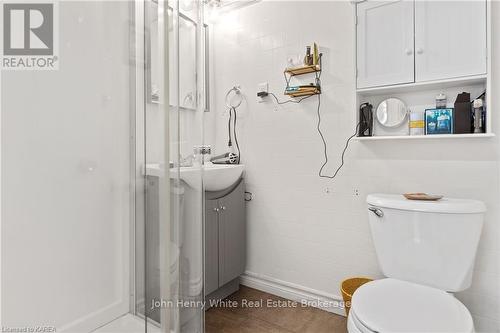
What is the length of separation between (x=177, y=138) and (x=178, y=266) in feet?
1.20

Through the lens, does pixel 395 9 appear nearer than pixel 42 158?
No

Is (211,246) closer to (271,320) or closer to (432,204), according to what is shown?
(271,320)

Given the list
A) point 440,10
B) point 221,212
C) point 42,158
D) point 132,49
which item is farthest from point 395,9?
point 42,158

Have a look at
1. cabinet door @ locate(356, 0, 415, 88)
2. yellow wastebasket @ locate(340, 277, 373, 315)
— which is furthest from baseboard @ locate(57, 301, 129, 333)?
cabinet door @ locate(356, 0, 415, 88)

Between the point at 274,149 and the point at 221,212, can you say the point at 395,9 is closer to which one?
the point at 274,149

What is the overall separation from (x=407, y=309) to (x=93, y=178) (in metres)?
1.31

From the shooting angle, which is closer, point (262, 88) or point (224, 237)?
point (224, 237)

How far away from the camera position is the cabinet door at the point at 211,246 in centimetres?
187

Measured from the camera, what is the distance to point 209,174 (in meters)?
1.82

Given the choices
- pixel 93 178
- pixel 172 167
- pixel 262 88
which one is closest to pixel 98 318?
pixel 93 178

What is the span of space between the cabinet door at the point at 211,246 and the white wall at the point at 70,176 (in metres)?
0.78

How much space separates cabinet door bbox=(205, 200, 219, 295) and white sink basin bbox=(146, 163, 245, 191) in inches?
5.0

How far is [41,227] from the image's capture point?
108cm

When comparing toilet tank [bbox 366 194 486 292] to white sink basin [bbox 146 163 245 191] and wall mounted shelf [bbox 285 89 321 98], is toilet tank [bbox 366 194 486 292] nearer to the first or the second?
wall mounted shelf [bbox 285 89 321 98]
